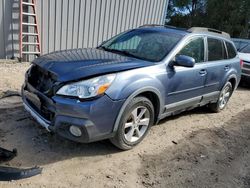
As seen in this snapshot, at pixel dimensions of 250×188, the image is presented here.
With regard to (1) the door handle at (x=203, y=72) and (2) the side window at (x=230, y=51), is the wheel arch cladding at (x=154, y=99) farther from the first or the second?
(2) the side window at (x=230, y=51)

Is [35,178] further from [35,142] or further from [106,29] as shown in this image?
[106,29]

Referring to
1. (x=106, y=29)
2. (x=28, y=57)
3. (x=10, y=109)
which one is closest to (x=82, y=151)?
(x=10, y=109)

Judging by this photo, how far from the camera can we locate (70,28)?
840cm

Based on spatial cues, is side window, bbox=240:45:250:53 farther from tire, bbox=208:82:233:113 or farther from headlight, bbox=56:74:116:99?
headlight, bbox=56:74:116:99

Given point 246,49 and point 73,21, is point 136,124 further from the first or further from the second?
point 246,49

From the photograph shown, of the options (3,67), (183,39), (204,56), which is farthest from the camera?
(3,67)

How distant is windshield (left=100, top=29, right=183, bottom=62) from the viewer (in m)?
4.41

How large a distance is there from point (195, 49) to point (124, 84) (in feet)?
6.11

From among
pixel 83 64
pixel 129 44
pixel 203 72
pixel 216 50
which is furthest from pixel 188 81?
pixel 83 64

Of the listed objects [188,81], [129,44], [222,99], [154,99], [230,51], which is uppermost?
[129,44]

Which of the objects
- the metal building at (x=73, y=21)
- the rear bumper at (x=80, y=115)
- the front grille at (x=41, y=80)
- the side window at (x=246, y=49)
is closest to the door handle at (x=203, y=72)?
the rear bumper at (x=80, y=115)

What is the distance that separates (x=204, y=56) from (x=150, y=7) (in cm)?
632

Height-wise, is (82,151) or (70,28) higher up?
(70,28)

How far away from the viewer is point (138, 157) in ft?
12.8
